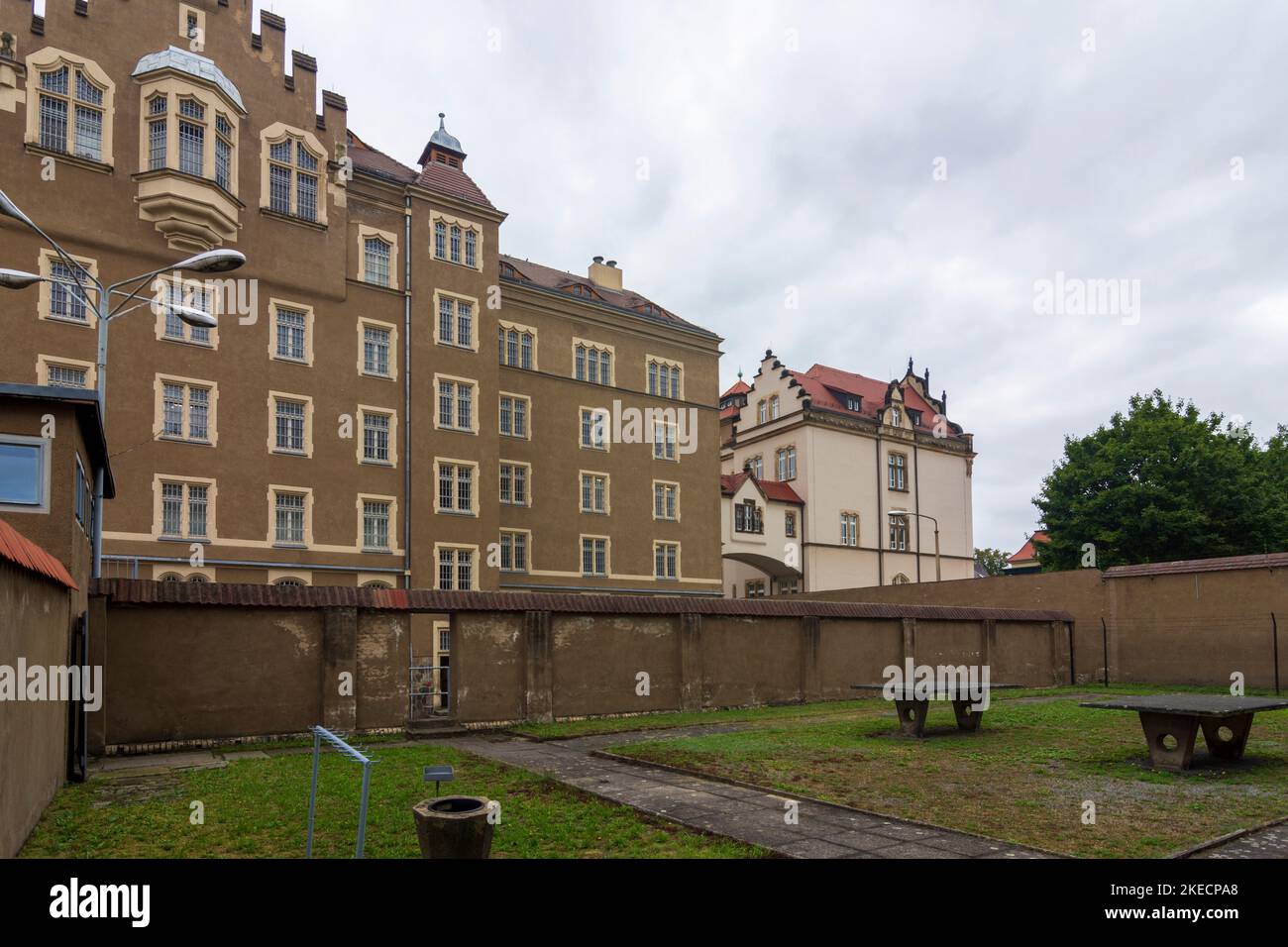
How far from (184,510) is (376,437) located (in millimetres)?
7179

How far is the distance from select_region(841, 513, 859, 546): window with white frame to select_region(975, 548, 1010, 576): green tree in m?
50.4

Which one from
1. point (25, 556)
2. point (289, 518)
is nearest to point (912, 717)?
point (25, 556)

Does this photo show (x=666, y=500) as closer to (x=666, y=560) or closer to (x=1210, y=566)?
(x=666, y=560)

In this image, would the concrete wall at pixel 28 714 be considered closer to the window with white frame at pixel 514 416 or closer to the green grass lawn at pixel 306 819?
the green grass lawn at pixel 306 819

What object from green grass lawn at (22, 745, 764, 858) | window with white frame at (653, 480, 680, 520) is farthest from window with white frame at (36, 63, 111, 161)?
window with white frame at (653, 480, 680, 520)

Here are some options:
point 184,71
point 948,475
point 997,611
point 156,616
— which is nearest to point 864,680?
point 997,611

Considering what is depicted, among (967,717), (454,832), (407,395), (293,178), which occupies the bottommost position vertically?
(967,717)

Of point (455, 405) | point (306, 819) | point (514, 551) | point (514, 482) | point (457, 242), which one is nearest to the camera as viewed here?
point (306, 819)

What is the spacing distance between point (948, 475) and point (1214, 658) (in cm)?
3192

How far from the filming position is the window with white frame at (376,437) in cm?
3400

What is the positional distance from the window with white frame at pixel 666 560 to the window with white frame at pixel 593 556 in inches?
115

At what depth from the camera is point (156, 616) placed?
1688 centimetres

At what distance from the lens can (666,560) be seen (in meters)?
45.1
